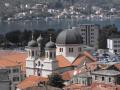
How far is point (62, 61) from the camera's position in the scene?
23.5 m

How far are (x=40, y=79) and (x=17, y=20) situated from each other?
3963 inches

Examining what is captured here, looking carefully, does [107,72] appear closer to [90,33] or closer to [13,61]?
[13,61]

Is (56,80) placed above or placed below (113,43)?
above

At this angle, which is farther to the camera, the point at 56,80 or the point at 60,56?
the point at 60,56

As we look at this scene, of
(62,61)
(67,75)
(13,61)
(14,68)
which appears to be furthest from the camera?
(13,61)

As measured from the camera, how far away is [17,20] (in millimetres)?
121688

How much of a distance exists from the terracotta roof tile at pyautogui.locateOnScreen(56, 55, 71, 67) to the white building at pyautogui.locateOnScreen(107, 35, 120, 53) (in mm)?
13511

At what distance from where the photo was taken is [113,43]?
123 ft

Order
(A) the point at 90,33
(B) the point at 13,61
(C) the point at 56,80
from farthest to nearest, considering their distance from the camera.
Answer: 1. (A) the point at 90,33
2. (B) the point at 13,61
3. (C) the point at 56,80

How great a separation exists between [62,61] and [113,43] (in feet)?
47.4

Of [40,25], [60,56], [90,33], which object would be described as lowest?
[40,25]

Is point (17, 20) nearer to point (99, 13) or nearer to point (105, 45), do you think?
point (99, 13)

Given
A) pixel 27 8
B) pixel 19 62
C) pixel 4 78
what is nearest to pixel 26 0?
pixel 27 8

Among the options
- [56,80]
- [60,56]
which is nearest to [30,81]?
[56,80]
